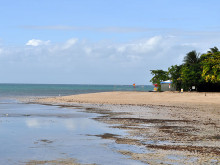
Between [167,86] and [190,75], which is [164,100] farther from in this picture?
[167,86]

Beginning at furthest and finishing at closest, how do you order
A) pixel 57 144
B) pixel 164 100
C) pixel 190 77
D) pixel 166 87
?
pixel 166 87
pixel 190 77
pixel 164 100
pixel 57 144

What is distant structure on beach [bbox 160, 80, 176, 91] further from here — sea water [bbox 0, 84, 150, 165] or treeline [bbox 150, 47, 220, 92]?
sea water [bbox 0, 84, 150, 165]

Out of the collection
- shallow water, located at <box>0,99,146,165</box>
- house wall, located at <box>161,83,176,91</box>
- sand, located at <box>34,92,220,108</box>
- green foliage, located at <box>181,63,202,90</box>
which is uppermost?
green foliage, located at <box>181,63,202,90</box>

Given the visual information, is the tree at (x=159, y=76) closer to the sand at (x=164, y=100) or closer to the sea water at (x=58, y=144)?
the sand at (x=164, y=100)

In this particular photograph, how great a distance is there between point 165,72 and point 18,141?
64066 mm

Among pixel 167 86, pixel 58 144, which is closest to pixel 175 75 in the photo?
pixel 167 86

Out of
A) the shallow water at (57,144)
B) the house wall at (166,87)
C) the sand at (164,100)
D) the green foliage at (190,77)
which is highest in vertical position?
the green foliage at (190,77)

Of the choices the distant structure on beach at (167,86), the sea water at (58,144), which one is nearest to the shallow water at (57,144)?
the sea water at (58,144)

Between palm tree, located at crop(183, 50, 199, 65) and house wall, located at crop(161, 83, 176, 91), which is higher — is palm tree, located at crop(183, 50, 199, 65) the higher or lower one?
the higher one

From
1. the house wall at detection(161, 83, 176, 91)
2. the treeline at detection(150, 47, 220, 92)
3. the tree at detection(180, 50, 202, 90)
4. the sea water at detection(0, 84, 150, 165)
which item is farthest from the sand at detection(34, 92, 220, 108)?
the house wall at detection(161, 83, 176, 91)

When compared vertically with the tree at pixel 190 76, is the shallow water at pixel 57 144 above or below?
below

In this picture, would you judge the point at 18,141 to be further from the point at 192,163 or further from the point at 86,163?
the point at 192,163

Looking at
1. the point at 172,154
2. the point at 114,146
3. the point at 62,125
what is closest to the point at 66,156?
the point at 114,146

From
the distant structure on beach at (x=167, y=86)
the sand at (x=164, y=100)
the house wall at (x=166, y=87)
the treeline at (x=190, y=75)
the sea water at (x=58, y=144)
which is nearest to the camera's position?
the sea water at (x=58, y=144)
